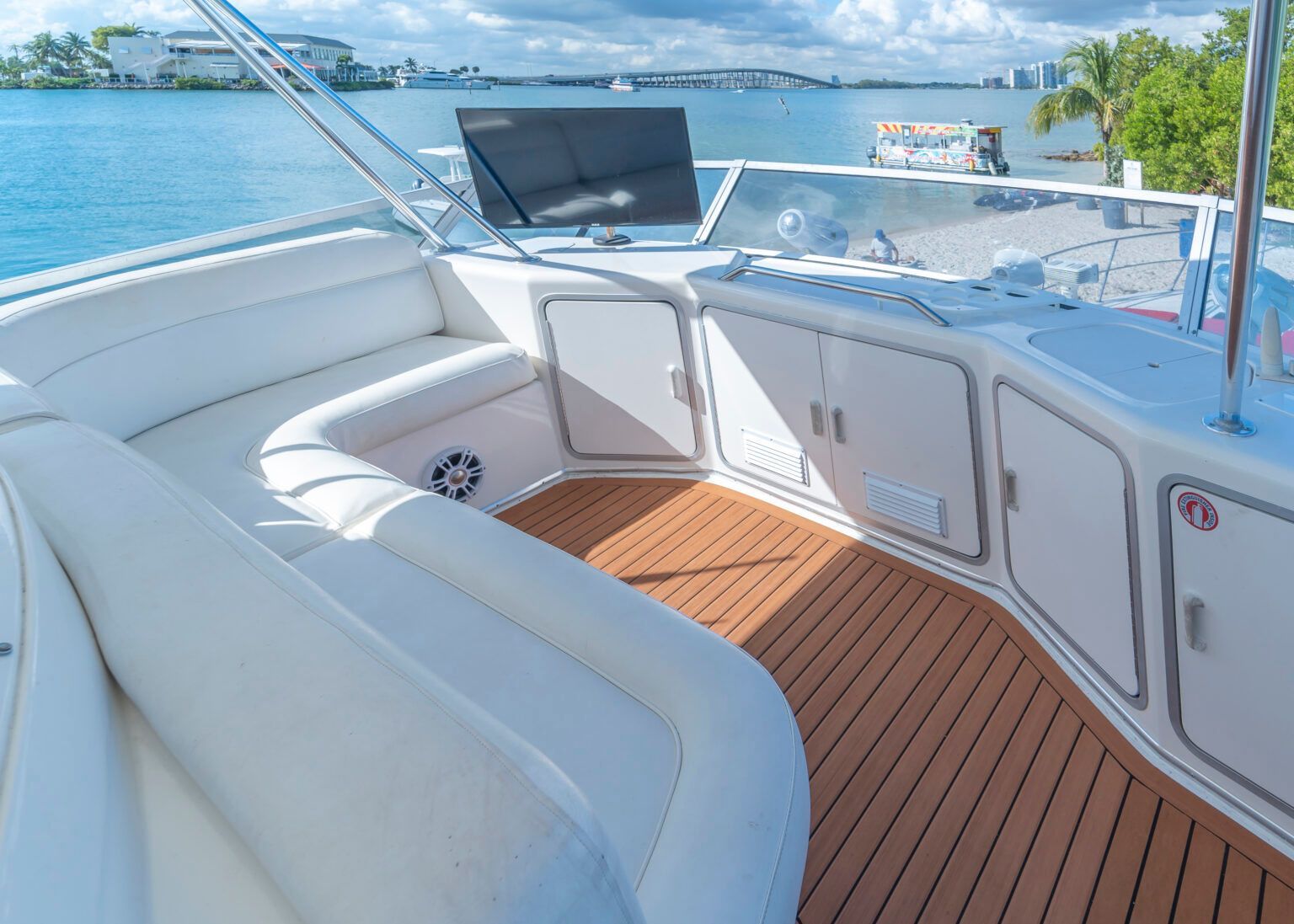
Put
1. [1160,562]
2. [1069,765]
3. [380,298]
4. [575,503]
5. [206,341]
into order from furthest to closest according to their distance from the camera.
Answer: [380,298] → [575,503] → [206,341] → [1069,765] → [1160,562]

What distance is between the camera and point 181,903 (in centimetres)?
68

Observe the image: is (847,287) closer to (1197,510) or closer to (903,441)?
(903,441)

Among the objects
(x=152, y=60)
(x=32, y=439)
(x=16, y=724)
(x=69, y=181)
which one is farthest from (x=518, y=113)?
(x=69, y=181)

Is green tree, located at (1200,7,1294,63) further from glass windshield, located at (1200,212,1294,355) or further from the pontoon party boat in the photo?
glass windshield, located at (1200,212,1294,355)

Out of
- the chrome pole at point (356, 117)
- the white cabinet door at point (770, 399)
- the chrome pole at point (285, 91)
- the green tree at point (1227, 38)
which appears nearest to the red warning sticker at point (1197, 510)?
the white cabinet door at point (770, 399)

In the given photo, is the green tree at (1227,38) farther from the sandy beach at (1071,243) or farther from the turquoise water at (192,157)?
the sandy beach at (1071,243)

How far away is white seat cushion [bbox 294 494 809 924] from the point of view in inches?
39.8

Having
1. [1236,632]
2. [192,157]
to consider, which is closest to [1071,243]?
[1236,632]

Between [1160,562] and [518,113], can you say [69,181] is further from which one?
[1160,562]

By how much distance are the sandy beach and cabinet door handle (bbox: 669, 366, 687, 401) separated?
29.9 inches

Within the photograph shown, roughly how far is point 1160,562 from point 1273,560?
0.20 meters

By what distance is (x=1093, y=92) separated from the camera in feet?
103

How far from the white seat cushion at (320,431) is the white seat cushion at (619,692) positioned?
0.17 m

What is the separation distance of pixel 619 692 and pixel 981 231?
5.51ft
